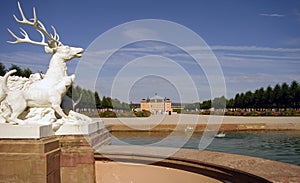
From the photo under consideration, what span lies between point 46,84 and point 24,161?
161 cm

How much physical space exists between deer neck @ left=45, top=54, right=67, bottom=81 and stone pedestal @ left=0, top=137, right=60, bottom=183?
4.92 ft

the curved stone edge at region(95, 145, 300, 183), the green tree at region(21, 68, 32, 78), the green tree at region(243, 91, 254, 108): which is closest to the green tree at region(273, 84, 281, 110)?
the green tree at region(243, 91, 254, 108)

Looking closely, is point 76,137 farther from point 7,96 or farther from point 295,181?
point 295,181

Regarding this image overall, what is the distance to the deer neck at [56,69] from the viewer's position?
498 centimetres

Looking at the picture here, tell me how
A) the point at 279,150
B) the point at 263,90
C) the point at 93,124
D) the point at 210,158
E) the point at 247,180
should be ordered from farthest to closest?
the point at 263,90, the point at 279,150, the point at 93,124, the point at 210,158, the point at 247,180

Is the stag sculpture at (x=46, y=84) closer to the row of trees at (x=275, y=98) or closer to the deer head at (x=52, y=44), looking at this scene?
the deer head at (x=52, y=44)

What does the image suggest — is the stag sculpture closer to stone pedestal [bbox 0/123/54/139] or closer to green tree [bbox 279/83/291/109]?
stone pedestal [bbox 0/123/54/139]

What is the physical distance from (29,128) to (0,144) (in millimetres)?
396

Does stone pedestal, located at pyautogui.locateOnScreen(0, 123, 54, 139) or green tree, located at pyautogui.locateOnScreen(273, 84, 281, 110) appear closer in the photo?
stone pedestal, located at pyautogui.locateOnScreen(0, 123, 54, 139)

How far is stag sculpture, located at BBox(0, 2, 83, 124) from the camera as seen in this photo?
4449 millimetres

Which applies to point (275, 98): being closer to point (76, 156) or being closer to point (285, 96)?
point (285, 96)

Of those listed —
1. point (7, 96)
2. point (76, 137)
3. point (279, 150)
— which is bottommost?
point (279, 150)

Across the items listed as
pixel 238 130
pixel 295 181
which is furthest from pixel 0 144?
pixel 238 130

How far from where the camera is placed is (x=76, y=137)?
4.42 metres
